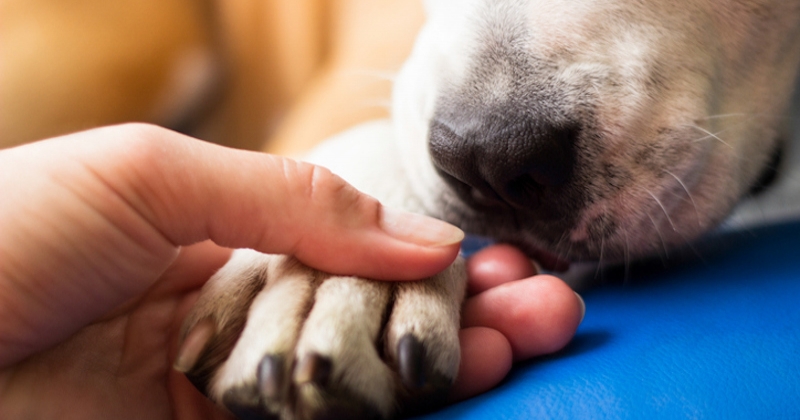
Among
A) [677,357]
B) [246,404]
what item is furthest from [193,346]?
[677,357]

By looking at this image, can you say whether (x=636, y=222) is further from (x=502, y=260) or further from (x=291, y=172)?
(x=291, y=172)

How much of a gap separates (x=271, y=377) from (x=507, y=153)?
0.38 meters

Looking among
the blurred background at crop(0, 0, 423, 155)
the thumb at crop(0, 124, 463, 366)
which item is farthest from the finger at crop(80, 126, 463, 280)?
the blurred background at crop(0, 0, 423, 155)

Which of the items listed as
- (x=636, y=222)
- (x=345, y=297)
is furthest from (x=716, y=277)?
(x=345, y=297)

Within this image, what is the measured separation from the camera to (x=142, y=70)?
6.93ft

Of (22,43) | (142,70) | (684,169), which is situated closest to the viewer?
(684,169)

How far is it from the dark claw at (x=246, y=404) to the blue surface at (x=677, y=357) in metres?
0.16

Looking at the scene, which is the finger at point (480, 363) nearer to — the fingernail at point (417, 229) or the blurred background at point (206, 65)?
the fingernail at point (417, 229)

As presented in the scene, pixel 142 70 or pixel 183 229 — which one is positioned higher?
pixel 183 229

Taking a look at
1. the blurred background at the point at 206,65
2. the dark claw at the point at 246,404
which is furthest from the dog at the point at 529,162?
the blurred background at the point at 206,65

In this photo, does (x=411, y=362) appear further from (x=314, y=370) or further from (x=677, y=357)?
(x=677, y=357)

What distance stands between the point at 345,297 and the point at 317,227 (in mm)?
82

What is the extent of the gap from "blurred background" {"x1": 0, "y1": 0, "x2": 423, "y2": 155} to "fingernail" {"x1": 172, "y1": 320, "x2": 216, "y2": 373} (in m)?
1.05

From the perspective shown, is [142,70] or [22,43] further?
[142,70]
